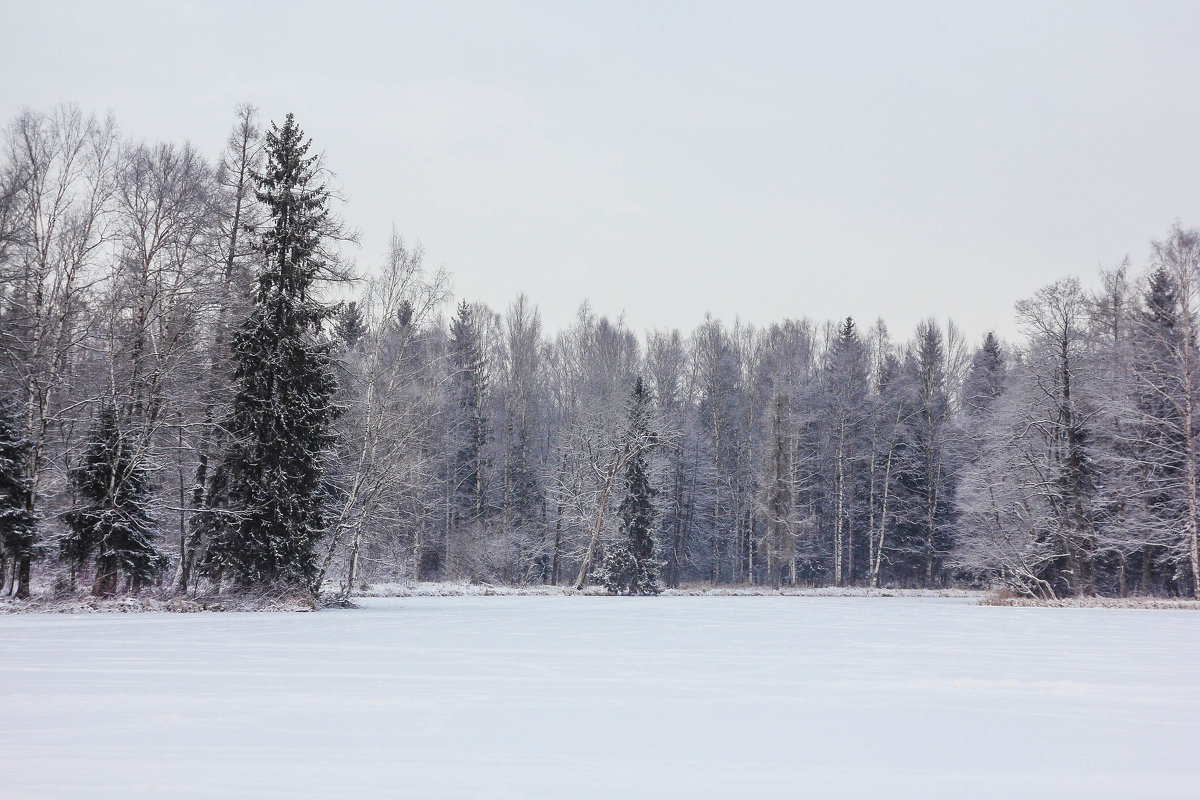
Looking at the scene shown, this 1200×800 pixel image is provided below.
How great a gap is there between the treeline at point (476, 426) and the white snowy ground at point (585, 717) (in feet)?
29.6

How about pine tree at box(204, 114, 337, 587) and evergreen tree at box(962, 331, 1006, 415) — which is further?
evergreen tree at box(962, 331, 1006, 415)

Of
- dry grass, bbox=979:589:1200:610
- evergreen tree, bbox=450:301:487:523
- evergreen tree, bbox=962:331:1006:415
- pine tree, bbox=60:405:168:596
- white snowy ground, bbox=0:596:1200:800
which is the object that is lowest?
dry grass, bbox=979:589:1200:610

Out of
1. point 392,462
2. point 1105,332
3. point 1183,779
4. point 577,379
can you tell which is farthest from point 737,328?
point 1183,779

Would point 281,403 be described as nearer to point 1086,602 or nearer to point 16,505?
point 16,505

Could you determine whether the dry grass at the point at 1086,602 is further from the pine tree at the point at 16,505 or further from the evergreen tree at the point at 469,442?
the pine tree at the point at 16,505

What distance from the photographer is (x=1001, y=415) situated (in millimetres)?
33781

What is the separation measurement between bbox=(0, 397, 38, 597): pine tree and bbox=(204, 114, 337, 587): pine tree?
13.0 feet

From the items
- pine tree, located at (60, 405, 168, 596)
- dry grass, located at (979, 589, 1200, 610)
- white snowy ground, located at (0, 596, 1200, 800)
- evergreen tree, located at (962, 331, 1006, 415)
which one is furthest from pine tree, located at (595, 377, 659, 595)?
white snowy ground, located at (0, 596, 1200, 800)

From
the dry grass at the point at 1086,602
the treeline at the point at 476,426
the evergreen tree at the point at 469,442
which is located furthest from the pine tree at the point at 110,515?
the dry grass at the point at 1086,602

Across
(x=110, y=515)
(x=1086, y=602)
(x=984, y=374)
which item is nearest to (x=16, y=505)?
(x=110, y=515)

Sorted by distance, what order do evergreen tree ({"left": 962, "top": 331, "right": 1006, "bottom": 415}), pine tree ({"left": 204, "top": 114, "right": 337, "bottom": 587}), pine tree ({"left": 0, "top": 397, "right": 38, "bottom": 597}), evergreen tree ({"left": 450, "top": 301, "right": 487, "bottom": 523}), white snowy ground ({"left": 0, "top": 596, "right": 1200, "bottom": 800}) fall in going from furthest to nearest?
evergreen tree ({"left": 962, "top": 331, "right": 1006, "bottom": 415}) → evergreen tree ({"left": 450, "top": 301, "right": 487, "bottom": 523}) → pine tree ({"left": 204, "top": 114, "right": 337, "bottom": 587}) → pine tree ({"left": 0, "top": 397, "right": 38, "bottom": 597}) → white snowy ground ({"left": 0, "top": 596, "right": 1200, "bottom": 800})

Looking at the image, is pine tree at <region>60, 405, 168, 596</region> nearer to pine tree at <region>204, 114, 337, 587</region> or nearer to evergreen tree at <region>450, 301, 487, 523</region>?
pine tree at <region>204, 114, 337, 587</region>

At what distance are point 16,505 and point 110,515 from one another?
211 centimetres

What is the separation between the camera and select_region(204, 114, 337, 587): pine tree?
21.4 meters
